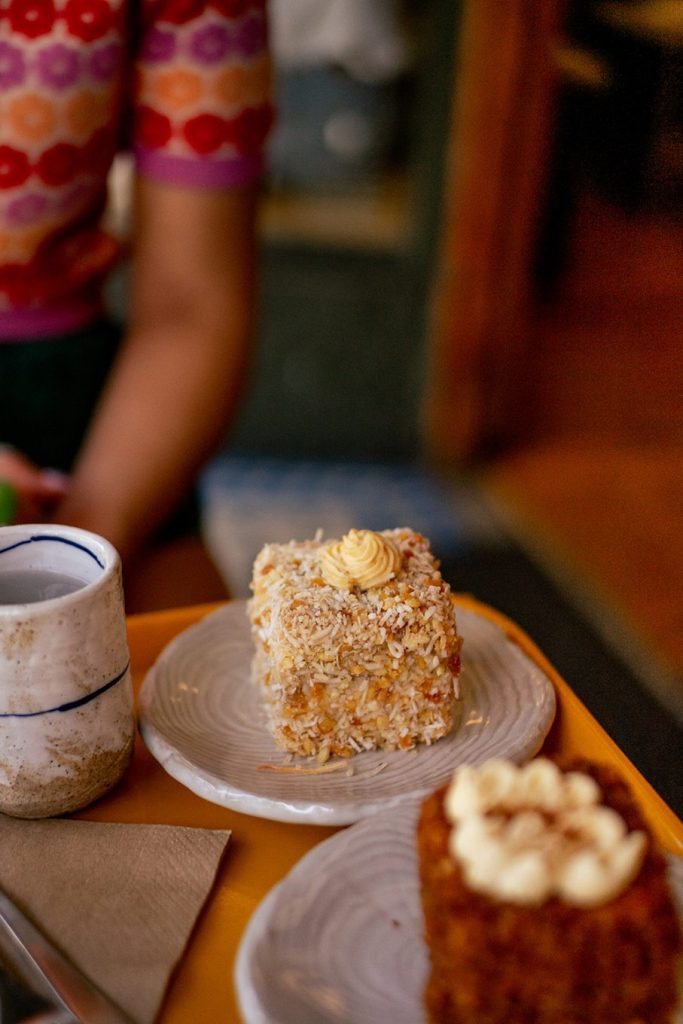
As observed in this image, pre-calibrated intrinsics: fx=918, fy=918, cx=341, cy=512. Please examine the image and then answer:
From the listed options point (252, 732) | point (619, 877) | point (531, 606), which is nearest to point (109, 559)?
point (252, 732)

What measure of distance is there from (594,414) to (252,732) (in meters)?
2.17

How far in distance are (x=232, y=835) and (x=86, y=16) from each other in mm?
809

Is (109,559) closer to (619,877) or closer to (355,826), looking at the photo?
(355,826)

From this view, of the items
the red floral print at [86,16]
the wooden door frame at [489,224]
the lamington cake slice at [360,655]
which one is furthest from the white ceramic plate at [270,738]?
the wooden door frame at [489,224]

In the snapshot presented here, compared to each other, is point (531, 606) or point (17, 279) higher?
point (17, 279)

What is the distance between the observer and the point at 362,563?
75 cm

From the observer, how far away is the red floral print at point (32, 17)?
3.05 ft

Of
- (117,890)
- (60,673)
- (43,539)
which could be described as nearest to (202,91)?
(43,539)

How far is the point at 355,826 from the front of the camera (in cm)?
62

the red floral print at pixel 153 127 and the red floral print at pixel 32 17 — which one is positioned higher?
the red floral print at pixel 32 17

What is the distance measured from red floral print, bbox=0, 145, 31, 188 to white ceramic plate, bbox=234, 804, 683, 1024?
2.56 feet

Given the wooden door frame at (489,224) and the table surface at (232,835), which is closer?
the table surface at (232,835)

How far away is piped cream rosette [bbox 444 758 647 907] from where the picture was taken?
0.47 metres

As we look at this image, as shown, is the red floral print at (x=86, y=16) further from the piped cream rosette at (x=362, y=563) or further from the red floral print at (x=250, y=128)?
the piped cream rosette at (x=362, y=563)
